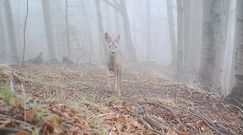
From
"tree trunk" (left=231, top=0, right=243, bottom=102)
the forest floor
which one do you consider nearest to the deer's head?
the forest floor

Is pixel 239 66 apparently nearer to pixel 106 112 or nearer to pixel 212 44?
pixel 212 44

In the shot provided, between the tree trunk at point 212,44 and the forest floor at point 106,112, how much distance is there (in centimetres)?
238

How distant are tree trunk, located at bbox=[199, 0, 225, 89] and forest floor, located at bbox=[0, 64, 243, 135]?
238 cm

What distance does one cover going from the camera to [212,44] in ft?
34.8

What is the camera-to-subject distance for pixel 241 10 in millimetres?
7855

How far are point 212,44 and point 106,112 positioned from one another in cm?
626

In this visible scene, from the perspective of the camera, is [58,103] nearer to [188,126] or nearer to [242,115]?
[188,126]

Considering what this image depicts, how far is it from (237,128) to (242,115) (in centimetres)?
101

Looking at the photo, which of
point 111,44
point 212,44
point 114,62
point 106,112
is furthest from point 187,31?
point 106,112

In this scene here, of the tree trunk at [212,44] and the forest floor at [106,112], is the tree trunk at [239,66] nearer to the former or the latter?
the forest floor at [106,112]

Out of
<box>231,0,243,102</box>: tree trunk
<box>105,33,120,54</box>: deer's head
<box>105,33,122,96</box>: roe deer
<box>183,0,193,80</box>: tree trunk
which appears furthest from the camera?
<box>183,0,193,80</box>: tree trunk

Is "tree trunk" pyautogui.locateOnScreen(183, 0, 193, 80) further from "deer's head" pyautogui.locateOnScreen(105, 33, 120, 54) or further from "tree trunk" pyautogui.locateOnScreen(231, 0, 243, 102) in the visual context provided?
"tree trunk" pyautogui.locateOnScreen(231, 0, 243, 102)

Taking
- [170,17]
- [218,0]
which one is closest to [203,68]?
[218,0]

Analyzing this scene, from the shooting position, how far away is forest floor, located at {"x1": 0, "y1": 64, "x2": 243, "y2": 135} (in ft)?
→ 11.3
